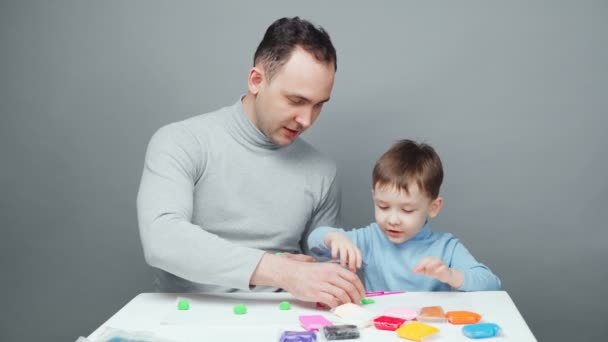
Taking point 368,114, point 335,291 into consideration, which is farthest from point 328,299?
point 368,114

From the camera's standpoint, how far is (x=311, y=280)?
1.21m

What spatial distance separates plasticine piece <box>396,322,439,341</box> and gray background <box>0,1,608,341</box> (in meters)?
1.11

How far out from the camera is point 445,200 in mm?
2150

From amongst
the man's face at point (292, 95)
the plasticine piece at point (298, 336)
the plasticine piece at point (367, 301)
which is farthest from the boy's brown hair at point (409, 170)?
the plasticine piece at point (298, 336)

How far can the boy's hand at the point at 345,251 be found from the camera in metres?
1.37

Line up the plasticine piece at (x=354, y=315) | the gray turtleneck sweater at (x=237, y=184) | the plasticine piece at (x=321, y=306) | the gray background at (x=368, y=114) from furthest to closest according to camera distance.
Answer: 1. the gray background at (x=368, y=114)
2. the gray turtleneck sweater at (x=237, y=184)
3. the plasticine piece at (x=321, y=306)
4. the plasticine piece at (x=354, y=315)

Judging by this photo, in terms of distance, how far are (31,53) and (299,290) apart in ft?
4.90

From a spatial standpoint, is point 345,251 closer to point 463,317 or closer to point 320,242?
point 320,242

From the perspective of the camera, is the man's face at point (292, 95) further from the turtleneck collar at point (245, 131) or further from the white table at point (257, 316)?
the white table at point (257, 316)

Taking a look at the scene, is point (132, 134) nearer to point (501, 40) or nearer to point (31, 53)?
point (31, 53)

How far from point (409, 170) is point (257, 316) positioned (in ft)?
1.87

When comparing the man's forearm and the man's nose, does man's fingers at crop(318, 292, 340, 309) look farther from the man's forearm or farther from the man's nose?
the man's nose

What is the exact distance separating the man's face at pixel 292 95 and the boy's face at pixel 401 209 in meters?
0.27

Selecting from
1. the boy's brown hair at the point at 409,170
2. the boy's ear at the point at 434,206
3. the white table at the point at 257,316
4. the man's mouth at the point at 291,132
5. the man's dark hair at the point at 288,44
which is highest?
the man's dark hair at the point at 288,44
